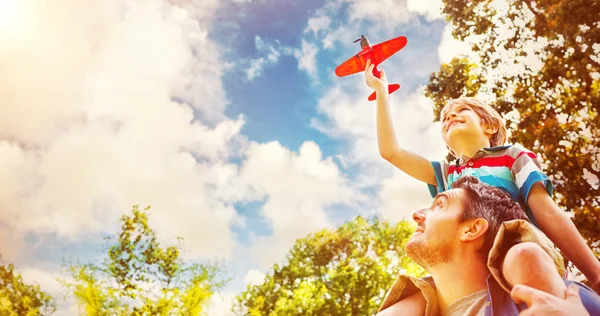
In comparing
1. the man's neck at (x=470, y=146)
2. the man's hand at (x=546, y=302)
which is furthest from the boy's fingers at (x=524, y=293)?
the man's neck at (x=470, y=146)

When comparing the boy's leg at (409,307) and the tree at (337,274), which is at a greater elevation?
the tree at (337,274)

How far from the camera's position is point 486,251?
1.70 metres

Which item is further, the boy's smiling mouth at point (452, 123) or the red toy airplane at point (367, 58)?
the red toy airplane at point (367, 58)

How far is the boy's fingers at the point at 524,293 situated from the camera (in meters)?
1.32

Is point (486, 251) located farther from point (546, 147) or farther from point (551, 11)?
point (551, 11)

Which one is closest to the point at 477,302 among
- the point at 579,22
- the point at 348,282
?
the point at 579,22

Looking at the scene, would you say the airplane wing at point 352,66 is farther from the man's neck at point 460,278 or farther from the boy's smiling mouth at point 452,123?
the man's neck at point 460,278

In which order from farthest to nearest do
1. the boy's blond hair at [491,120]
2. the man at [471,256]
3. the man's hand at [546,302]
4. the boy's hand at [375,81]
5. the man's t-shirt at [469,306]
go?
1. the boy's hand at [375,81]
2. the boy's blond hair at [491,120]
3. the man's t-shirt at [469,306]
4. the man at [471,256]
5. the man's hand at [546,302]

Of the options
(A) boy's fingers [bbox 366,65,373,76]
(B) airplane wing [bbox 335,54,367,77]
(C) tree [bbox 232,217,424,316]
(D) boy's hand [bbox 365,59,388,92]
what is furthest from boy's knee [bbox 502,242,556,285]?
(C) tree [bbox 232,217,424,316]

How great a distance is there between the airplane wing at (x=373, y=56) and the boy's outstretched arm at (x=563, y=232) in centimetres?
159

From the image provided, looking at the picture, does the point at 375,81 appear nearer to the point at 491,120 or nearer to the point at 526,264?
the point at 491,120

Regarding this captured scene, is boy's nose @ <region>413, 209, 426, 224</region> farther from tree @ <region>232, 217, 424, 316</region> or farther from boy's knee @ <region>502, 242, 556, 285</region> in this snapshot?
tree @ <region>232, 217, 424, 316</region>

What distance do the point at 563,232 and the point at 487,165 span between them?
43cm

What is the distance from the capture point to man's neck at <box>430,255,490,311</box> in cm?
169
